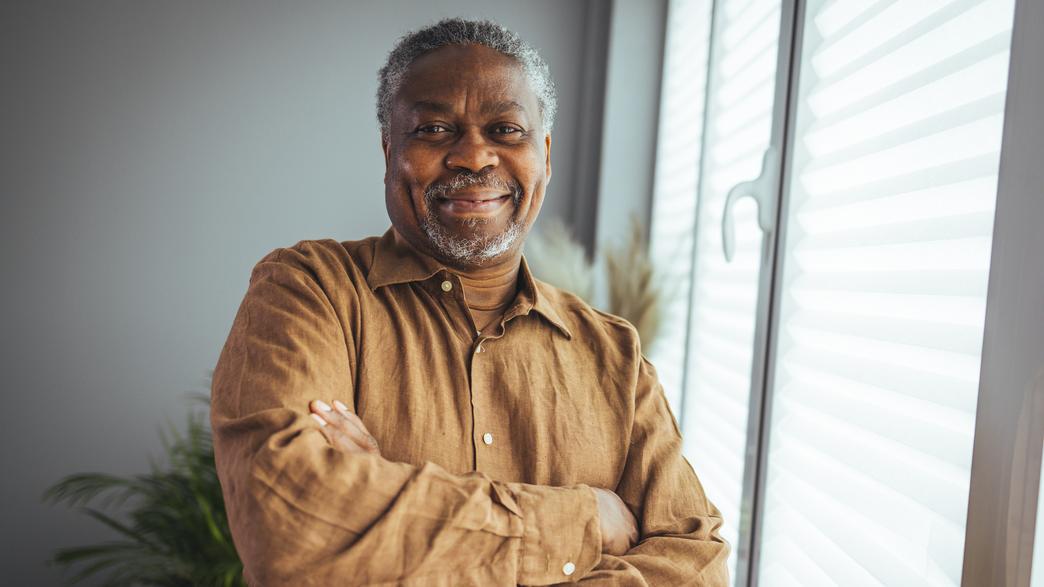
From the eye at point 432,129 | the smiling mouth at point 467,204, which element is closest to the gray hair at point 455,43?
the eye at point 432,129

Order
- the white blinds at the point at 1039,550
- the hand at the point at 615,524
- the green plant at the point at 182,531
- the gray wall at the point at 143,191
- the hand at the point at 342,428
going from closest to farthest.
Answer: the white blinds at the point at 1039,550 → the hand at the point at 342,428 → the hand at the point at 615,524 → the green plant at the point at 182,531 → the gray wall at the point at 143,191

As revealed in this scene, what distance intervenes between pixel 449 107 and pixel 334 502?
740 mm

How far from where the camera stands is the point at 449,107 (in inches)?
53.5

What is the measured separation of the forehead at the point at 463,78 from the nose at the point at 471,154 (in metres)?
0.07

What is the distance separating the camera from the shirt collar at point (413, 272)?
1358mm

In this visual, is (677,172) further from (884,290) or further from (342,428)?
(342,428)

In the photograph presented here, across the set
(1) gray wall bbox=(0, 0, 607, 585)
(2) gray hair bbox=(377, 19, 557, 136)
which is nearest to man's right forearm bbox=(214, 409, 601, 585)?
(2) gray hair bbox=(377, 19, 557, 136)

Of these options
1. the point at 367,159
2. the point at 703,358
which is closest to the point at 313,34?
the point at 367,159

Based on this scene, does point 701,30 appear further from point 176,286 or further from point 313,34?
point 176,286

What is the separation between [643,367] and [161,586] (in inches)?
73.8

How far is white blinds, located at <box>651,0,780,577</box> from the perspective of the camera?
1973 mm

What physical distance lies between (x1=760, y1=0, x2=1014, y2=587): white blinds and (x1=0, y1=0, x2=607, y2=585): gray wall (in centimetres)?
164

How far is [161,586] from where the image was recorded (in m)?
2.38

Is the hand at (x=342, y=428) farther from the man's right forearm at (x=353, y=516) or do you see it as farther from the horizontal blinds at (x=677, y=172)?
the horizontal blinds at (x=677, y=172)
